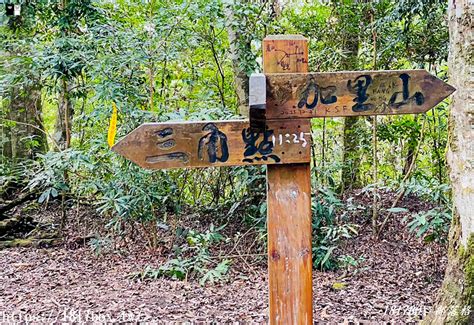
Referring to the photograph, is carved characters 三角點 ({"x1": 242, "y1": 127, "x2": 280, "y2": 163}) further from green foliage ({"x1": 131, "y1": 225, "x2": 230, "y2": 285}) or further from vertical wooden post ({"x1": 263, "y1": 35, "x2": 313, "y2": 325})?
green foliage ({"x1": 131, "y1": 225, "x2": 230, "y2": 285})

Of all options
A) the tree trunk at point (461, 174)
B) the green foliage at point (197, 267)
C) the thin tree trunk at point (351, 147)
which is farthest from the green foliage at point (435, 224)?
the green foliage at point (197, 267)

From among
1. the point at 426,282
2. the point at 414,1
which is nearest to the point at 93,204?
the point at 426,282

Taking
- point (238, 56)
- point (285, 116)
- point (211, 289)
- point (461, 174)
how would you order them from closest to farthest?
point (285, 116), point (461, 174), point (211, 289), point (238, 56)

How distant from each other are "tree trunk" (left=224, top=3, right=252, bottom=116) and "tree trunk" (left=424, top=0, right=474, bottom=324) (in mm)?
2475

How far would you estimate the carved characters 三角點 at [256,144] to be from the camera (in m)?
1.79

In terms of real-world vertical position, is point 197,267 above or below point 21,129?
below

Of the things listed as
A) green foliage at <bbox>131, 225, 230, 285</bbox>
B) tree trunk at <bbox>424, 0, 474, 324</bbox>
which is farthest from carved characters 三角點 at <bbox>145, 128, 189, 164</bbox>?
green foliage at <bbox>131, 225, 230, 285</bbox>

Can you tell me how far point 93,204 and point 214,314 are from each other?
9.42 ft

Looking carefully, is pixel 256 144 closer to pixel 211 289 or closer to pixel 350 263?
pixel 211 289

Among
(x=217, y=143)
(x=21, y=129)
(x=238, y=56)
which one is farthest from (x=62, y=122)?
(x=217, y=143)

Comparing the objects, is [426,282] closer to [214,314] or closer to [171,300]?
[214,314]

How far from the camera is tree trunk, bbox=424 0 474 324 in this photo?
7.39ft

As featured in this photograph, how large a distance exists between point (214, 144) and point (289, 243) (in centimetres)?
55

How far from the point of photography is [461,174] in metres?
2.29
